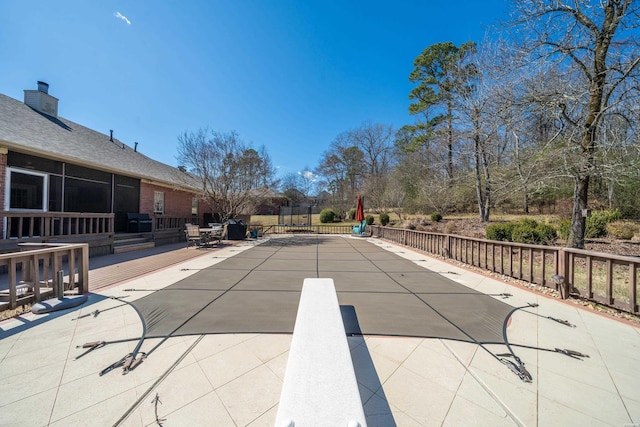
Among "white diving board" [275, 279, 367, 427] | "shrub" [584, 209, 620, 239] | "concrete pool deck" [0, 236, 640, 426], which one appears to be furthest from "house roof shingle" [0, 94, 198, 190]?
"shrub" [584, 209, 620, 239]

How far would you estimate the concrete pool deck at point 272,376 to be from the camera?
5.35ft

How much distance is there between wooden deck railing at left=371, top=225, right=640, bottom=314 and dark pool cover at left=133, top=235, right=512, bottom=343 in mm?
1347

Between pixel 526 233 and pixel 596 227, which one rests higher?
pixel 596 227

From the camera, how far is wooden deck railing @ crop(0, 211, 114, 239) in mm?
5555

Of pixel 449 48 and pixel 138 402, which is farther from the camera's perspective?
pixel 449 48

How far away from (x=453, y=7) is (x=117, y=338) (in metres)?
12.7

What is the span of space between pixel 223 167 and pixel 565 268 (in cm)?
1250

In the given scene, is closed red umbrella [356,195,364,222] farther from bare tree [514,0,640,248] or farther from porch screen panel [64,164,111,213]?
porch screen panel [64,164,111,213]

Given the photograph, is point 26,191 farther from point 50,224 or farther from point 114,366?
point 114,366

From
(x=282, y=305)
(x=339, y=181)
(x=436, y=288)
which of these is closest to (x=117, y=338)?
(x=282, y=305)

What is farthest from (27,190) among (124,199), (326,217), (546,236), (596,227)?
(326,217)

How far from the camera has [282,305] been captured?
3562 mm

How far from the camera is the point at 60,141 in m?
7.91

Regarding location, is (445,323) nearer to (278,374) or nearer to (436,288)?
(436,288)
